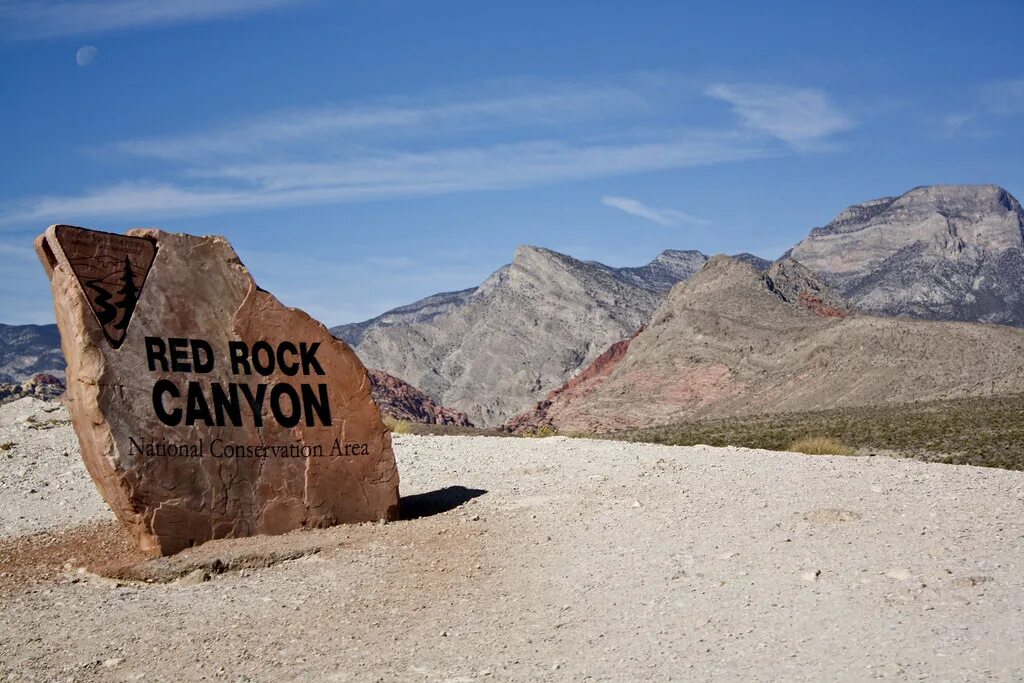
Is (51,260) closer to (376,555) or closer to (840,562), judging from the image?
(376,555)

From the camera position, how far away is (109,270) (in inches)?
464

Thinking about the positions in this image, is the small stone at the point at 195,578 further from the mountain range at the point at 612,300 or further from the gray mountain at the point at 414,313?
the gray mountain at the point at 414,313

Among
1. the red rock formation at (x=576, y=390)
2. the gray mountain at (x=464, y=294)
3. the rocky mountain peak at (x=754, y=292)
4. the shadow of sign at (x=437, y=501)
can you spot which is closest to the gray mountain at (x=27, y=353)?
the gray mountain at (x=464, y=294)

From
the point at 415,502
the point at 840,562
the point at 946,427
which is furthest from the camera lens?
the point at 946,427

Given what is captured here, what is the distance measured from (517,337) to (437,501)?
69962mm

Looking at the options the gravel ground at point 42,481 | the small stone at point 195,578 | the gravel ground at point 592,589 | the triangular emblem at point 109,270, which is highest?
the triangular emblem at point 109,270

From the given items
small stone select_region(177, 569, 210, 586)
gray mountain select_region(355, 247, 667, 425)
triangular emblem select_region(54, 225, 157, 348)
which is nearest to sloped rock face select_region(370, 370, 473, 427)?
gray mountain select_region(355, 247, 667, 425)

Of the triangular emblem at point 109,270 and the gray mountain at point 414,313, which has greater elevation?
the gray mountain at point 414,313

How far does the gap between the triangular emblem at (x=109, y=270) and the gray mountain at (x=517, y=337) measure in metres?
62.1

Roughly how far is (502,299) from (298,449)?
78.9 m

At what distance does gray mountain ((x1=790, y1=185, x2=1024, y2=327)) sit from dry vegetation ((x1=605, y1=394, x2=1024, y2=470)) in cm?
→ 8822

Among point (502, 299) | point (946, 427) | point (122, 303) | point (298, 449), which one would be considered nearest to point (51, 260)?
point (122, 303)

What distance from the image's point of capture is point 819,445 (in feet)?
64.3

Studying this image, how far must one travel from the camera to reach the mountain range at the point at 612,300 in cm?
7819
